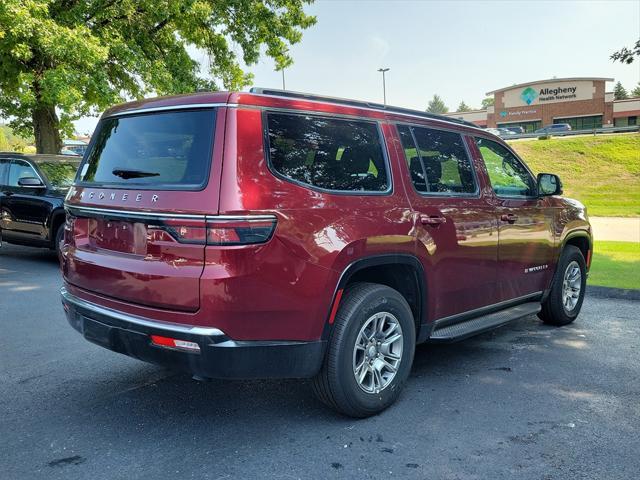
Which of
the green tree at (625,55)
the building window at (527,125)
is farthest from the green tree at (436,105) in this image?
the green tree at (625,55)

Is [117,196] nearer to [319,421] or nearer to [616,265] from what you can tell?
[319,421]

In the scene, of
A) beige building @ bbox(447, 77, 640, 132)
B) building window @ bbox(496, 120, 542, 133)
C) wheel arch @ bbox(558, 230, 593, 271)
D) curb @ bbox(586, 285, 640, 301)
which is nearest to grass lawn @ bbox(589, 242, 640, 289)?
curb @ bbox(586, 285, 640, 301)

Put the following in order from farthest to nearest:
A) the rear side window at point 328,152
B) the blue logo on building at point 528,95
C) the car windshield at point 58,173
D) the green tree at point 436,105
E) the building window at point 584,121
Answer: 1. the green tree at point 436,105
2. the blue logo on building at point 528,95
3. the building window at point 584,121
4. the car windshield at point 58,173
5. the rear side window at point 328,152

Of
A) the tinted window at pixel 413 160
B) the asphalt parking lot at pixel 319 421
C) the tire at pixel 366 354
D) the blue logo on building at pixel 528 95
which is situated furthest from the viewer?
the blue logo on building at pixel 528 95

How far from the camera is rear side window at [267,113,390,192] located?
317 centimetres

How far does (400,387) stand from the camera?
12.2 ft

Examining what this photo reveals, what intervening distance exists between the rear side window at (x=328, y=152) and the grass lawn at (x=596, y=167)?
17.7 m

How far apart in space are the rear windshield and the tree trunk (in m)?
12.6

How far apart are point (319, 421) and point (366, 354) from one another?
52 centimetres

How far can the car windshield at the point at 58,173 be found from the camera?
9.46 m

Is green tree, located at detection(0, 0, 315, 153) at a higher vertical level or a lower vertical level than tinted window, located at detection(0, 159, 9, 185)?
higher

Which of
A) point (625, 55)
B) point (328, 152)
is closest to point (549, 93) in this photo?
point (625, 55)

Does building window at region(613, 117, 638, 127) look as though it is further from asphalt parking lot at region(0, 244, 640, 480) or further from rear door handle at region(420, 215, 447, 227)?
rear door handle at region(420, 215, 447, 227)

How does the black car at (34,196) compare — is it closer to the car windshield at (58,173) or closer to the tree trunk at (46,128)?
the car windshield at (58,173)
